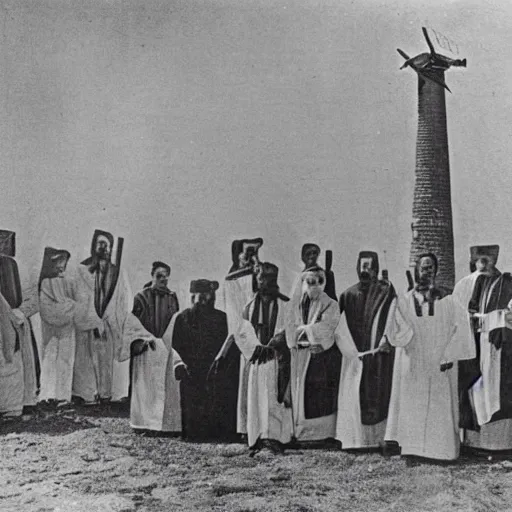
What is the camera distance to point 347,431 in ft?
17.4

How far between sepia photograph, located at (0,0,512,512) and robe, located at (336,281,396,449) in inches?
0.6

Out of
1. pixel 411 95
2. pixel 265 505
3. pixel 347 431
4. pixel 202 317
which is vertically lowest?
pixel 265 505

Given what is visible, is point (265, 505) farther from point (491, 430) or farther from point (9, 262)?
point (9, 262)

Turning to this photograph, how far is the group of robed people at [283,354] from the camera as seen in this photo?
207 inches

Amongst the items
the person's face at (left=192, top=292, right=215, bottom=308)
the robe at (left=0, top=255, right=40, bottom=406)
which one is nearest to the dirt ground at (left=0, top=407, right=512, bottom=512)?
the robe at (left=0, top=255, right=40, bottom=406)

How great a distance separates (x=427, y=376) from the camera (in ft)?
17.3

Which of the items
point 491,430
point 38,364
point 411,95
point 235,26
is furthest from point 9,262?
point 491,430

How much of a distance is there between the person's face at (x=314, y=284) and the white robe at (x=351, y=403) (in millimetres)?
247

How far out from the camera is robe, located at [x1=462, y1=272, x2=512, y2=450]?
5254 millimetres

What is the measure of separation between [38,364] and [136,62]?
86.2 inches

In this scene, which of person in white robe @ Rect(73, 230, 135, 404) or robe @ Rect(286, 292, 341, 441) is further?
person in white robe @ Rect(73, 230, 135, 404)

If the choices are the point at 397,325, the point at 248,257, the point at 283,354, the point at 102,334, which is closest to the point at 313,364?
the point at 283,354

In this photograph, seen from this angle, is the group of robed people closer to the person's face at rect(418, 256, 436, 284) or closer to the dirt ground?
the person's face at rect(418, 256, 436, 284)

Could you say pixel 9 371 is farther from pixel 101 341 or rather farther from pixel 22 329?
pixel 101 341
